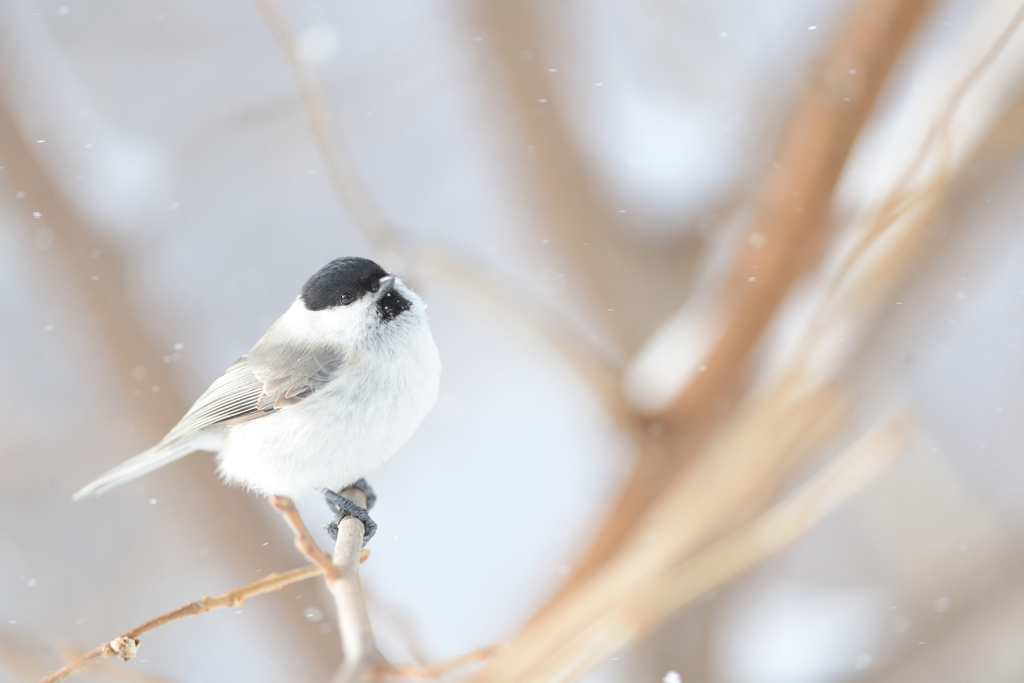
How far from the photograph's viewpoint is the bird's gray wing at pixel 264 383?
0.92m

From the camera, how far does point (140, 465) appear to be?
794 mm

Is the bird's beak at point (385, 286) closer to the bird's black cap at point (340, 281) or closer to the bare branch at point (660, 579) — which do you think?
the bird's black cap at point (340, 281)

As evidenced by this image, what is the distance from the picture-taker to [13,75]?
201 centimetres

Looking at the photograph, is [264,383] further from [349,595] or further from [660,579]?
[660,579]

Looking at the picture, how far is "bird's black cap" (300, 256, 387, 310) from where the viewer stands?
0.82m

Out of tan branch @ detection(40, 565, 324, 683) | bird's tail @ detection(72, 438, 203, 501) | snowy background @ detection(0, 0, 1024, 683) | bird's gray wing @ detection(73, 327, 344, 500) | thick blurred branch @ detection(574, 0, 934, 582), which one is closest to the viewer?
tan branch @ detection(40, 565, 324, 683)

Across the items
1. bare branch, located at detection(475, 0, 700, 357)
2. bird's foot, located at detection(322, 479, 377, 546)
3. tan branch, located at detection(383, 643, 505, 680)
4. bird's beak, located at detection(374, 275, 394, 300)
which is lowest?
tan branch, located at detection(383, 643, 505, 680)

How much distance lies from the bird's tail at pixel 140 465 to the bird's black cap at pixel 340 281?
0.24 m

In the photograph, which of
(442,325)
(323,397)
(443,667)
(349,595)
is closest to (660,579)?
(443,667)

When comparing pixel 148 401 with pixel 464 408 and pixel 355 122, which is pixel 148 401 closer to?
pixel 464 408

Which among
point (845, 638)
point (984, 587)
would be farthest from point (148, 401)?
point (984, 587)

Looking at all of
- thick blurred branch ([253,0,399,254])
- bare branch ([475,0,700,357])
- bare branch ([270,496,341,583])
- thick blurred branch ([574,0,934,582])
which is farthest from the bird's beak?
bare branch ([475,0,700,357])

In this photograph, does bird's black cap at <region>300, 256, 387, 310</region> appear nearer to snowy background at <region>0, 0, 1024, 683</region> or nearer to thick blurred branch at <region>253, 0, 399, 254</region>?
thick blurred branch at <region>253, 0, 399, 254</region>

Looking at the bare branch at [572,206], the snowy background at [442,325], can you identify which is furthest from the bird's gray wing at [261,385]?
the bare branch at [572,206]
